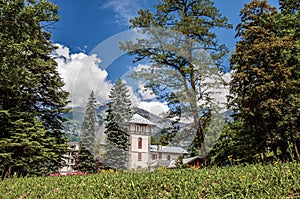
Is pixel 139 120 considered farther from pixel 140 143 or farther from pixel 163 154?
pixel 163 154

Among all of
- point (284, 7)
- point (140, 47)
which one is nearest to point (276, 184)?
point (140, 47)

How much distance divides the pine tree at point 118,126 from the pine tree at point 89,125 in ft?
1.05

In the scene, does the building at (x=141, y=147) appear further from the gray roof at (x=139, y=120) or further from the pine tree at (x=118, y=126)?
the pine tree at (x=118, y=126)

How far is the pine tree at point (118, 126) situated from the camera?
609cm

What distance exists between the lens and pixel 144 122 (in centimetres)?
630

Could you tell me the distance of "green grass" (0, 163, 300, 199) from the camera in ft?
14.3

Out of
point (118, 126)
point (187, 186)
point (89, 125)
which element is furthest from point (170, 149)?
point (187, 186)

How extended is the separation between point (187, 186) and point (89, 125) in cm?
253

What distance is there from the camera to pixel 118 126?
621cm

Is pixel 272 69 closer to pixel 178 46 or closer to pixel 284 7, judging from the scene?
pixel 284 7

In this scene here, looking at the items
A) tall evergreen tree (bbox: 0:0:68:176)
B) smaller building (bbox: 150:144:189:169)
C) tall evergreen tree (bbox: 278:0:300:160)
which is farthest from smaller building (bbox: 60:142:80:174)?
smaller building (bbox: 150:144:189:169)

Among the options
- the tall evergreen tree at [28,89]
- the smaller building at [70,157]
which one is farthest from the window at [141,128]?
the smaller building at [70,157]

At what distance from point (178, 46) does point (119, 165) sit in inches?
193

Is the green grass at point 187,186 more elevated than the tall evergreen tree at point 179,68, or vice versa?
the tall evergreen tree at point 179,68
